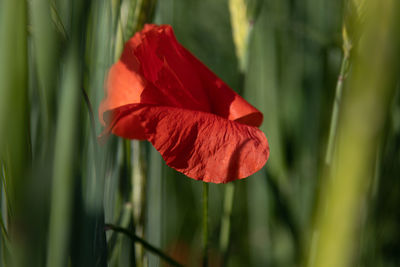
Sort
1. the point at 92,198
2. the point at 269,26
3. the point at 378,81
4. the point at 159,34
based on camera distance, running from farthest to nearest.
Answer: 1. the point at 269,26
2. the point at 159,34
3. the point at 92,198
4. the point at 378,81

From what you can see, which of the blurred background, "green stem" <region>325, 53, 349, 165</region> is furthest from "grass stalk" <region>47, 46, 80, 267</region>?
"green stem" <region>325, 53, 349, 165</region>

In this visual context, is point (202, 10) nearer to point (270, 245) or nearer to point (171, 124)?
point (270, 245)

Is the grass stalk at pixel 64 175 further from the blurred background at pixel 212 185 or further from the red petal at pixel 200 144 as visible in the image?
the red petal at pixel 200 144

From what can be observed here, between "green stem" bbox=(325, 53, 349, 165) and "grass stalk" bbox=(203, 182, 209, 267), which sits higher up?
"green stem" bbox=(325, 53, 349, 165)

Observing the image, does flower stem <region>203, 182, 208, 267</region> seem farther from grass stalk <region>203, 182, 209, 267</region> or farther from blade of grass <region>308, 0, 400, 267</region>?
blade of grass <region>308, 0, 400, 267</region>

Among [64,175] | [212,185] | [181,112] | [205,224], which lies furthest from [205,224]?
[212,185]

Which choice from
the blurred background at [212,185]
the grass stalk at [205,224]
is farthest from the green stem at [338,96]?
the grass stalk at [205,224]

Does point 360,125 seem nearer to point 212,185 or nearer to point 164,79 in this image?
point 164,79

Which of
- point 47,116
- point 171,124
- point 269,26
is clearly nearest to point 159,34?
point 171,124

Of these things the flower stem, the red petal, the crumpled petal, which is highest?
the crumpled petal
